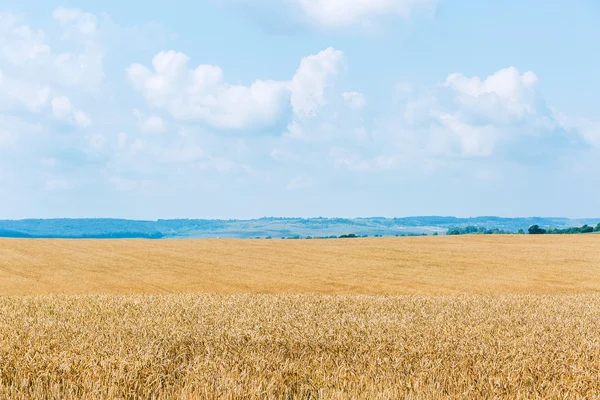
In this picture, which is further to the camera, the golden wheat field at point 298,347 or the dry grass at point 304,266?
the dry grass at point 304,266

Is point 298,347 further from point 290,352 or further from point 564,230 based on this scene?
point 564,230

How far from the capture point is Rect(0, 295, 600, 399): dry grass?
5492mm

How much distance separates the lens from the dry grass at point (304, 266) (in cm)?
2028

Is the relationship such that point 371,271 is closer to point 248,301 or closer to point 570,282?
point 570,282

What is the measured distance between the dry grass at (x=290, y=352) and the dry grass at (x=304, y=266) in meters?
9.25

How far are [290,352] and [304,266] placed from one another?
19354 millimetres

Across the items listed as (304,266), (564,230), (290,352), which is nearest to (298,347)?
(290,352)

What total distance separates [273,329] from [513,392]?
365 centimetres

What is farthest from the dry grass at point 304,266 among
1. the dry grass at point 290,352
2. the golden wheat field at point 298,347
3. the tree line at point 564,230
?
the tree line at point 564,230

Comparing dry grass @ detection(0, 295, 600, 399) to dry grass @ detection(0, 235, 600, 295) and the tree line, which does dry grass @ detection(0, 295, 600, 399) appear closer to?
dry grass @ detection(0, 235, 600, 295)

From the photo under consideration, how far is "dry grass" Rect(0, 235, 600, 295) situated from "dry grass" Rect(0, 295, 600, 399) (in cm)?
925

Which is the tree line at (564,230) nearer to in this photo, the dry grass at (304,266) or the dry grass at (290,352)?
the dry grass at (304,266)

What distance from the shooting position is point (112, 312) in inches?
390

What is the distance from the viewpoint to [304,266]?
26266 mm
